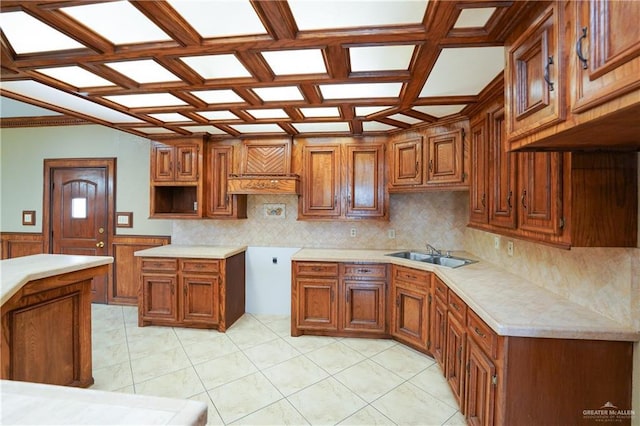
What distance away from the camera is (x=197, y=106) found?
248cm

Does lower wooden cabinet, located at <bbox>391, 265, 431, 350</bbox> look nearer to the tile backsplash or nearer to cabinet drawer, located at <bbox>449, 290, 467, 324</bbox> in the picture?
cabinet drawer, located at <bbox>449, 290, 467, 324</bbox>

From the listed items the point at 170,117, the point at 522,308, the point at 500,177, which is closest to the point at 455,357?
the point at 522,308

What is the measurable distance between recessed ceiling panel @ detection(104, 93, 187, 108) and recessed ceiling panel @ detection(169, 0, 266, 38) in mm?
1058

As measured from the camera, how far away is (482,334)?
1613 millimetres

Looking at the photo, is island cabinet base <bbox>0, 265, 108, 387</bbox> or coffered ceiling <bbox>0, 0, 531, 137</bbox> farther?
island cabinet base <bbox>0, 265, 108, 387</bbox>

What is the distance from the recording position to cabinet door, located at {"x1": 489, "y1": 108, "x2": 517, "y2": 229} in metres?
1.88

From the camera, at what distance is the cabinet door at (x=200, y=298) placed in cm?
326

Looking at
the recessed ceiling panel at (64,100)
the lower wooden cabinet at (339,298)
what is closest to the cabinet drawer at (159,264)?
the lower wooden cabinet at (339,298)

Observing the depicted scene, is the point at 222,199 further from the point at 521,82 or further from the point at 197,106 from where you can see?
the point at 521,82

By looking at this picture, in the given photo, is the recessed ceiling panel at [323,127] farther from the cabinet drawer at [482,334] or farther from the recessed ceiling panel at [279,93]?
the cabinet drawer at [482,334]

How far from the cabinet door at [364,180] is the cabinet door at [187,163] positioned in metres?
1.88

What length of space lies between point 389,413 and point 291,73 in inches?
95.9

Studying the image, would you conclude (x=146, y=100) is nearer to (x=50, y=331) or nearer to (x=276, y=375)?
(x=50, y=331)

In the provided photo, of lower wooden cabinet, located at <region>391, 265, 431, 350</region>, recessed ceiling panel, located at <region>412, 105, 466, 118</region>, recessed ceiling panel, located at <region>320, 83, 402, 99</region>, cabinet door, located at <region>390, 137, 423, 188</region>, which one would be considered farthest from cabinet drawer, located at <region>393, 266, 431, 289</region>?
recessed ceiling panel, located at <region>320, 83, 402, 99</region>
